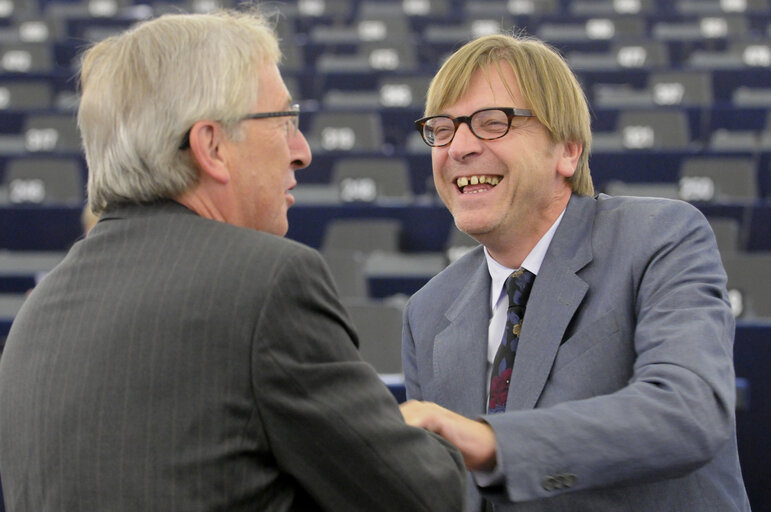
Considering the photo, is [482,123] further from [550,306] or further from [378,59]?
[378,59]

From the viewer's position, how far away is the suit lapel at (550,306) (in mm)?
1778

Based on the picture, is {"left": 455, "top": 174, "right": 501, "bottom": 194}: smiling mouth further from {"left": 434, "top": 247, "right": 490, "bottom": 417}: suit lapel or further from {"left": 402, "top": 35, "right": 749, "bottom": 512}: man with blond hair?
{"left": 434, "top": 247, "right": 490, "bottom": 417}: suit lapel

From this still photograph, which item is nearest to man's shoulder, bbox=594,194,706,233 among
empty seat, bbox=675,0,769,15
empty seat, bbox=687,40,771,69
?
empty seat, bbox=687,40,771,69

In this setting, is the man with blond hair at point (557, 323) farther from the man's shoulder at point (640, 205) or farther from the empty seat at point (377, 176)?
the empty seat at point (377, 176)

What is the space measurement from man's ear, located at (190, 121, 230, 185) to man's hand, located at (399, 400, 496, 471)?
44 centimetres

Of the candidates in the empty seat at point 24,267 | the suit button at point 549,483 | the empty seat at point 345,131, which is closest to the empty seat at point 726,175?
the empty seat at point 345,131

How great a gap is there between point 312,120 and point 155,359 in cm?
681

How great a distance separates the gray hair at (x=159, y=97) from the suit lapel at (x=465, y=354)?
717 millimetres

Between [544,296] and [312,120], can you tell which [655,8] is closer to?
[312,120]

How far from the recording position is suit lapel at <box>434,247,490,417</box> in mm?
1900

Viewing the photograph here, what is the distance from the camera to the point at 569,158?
203 cm

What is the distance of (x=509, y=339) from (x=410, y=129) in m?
6.60

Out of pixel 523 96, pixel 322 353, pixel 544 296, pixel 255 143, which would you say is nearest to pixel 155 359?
pixel 322 353

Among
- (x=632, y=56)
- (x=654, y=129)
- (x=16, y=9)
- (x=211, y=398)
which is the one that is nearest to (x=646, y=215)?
(x=211, y=398)
